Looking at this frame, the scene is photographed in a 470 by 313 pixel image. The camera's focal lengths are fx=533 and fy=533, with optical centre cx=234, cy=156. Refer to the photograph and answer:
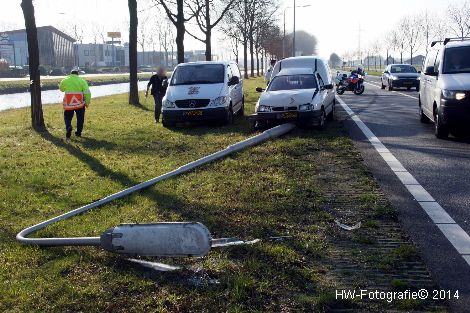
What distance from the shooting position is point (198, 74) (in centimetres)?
1612

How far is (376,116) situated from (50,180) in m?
11.4

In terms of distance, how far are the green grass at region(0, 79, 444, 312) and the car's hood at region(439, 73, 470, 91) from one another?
2313 millimetres

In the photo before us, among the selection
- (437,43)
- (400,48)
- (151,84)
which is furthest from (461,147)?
(400,48)

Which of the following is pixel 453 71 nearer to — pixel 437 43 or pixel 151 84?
pixel 437 43

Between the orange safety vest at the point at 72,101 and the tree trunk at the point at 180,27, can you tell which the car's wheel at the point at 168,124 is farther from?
the tree trunk at the point at 180,27

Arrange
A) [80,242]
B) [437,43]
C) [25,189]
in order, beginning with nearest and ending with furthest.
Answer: [80,242] → [25,189] → [437,43]

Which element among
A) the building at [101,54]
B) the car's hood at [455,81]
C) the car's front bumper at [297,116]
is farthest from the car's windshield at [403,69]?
the building at [101,54]

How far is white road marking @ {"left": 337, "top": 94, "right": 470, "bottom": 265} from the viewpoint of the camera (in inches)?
194

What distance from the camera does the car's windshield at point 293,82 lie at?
564 inches

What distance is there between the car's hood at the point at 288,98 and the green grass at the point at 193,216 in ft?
3.53

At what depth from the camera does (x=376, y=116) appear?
55.6 ft

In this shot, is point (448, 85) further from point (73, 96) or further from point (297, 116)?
point (73, 96)

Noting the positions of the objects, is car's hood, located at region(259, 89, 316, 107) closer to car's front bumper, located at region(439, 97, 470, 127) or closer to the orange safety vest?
car's front bumper, located at region(439, 97, 470, 127)

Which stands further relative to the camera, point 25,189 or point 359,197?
point 25,189
